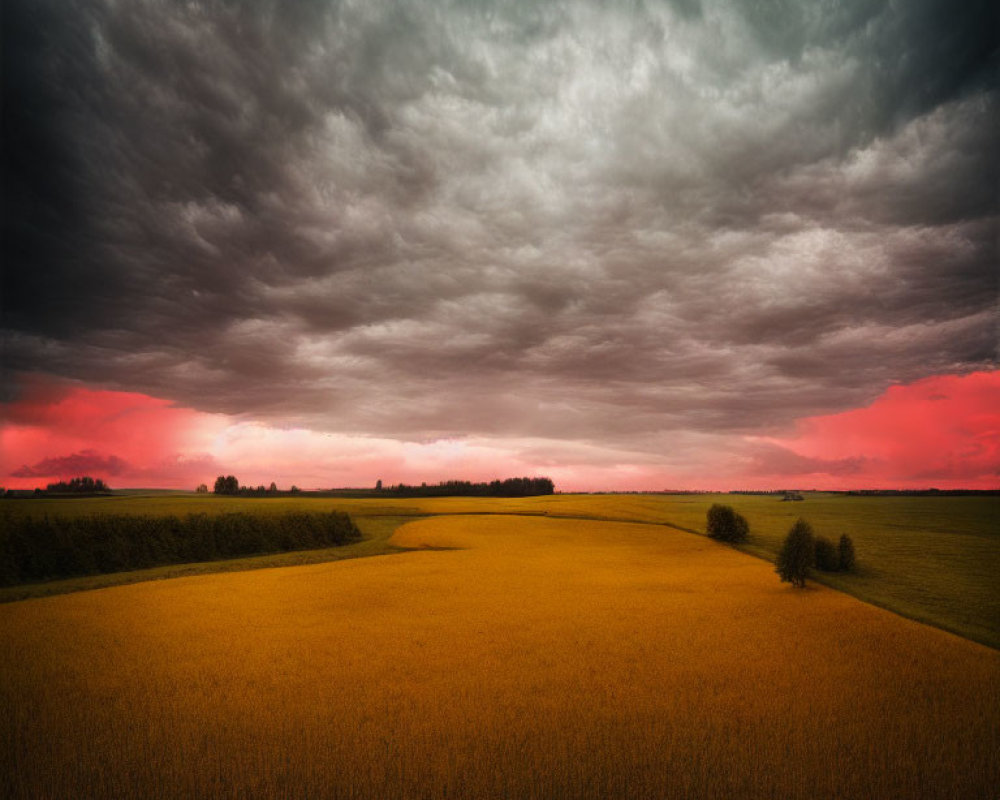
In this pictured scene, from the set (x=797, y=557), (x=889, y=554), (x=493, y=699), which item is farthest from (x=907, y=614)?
(x=493, y=699)

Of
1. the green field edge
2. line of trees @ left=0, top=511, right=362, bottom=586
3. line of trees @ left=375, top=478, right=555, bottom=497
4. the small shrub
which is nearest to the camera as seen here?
the green field edge

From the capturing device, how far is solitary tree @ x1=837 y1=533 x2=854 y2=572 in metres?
30.9

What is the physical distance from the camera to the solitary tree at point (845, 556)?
101 feet

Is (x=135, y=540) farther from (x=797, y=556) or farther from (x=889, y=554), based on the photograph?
(x=889, y=554)

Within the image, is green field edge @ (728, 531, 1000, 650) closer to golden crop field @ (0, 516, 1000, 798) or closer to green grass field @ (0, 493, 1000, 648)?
green grass field @ (0, 493, 1000, 648)

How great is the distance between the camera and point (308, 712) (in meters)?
10.8

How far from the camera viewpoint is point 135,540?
3856 cm

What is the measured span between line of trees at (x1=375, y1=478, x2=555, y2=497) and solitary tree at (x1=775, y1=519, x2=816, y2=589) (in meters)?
103

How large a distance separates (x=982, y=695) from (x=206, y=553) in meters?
47.6

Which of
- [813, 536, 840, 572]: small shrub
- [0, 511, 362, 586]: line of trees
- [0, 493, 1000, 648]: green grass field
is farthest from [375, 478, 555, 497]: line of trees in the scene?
[813, 536, 840, 572]: small shrub

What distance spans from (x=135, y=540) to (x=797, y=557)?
4373 cm

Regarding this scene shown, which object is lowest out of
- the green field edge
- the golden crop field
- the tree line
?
the green field edge

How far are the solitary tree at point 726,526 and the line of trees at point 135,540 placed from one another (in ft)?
124

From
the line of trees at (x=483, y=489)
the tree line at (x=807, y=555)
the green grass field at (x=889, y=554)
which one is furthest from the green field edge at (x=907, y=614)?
the line of trees at (x=483, y=489)
